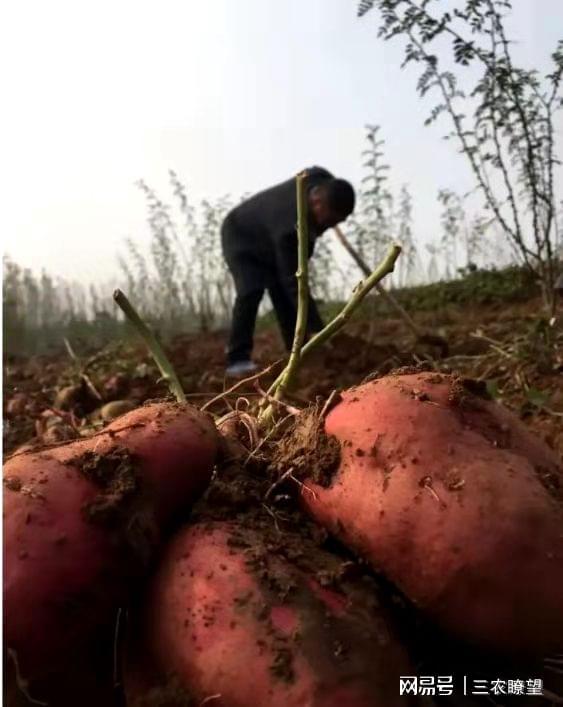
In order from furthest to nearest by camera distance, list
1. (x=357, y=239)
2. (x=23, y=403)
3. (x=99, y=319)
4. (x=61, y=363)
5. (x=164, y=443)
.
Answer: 1. (x=357, y=239)
2. (x=99, y=319)
3. (x=61, y=363)
4. (x=23, y=403)
5. (x=164, y=443)

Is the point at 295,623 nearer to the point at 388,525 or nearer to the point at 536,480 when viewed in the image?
the point at 388,525

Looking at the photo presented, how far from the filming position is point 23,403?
245 centimetres

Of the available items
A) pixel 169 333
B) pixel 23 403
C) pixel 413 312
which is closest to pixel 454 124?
pixel 23 403

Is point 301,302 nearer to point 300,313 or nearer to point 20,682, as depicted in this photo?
point 300,313

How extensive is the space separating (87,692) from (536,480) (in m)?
0.45

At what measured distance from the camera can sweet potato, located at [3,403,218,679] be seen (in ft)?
2.52

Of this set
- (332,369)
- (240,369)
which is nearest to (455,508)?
(332,369)

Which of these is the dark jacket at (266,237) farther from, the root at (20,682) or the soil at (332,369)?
the root at (20,682)

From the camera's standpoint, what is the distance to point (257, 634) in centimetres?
76

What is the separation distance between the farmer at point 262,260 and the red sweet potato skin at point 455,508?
7.21 ft

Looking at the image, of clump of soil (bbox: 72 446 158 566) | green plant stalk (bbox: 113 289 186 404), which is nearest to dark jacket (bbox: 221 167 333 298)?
green plant stalk (bbox: 113 289 186 404)

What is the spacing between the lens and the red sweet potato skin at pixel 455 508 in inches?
30.0

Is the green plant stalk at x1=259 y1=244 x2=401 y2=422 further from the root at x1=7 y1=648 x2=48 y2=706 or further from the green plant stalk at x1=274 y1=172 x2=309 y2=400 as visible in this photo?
the root at x1=7 y1=648 x2=48 y2=706

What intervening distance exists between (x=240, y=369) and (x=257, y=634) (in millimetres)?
2487
